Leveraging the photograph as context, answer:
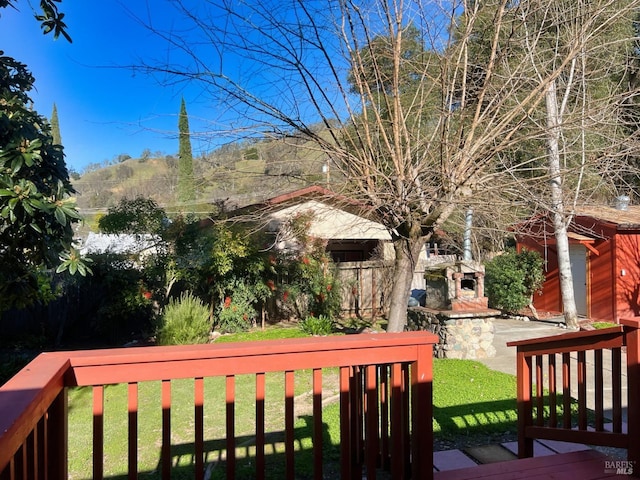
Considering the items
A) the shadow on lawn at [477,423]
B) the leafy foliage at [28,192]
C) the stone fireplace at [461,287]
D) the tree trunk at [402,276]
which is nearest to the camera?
the leafy foliage at [28,192]

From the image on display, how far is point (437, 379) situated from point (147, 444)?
3.82 meters

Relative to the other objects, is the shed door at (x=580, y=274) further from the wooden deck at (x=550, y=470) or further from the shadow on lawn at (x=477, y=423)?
the wooden deck at (x=550, y=470)

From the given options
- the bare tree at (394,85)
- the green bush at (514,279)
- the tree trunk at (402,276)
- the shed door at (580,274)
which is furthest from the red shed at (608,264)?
the tree trunk at (402,276)

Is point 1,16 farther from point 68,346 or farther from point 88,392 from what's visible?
point 68,346

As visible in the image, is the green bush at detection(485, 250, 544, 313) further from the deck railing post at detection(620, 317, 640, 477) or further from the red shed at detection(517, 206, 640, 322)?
the deck railing post at detection(620, 317, 640, 477)

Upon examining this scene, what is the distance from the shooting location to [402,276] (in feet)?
15.8

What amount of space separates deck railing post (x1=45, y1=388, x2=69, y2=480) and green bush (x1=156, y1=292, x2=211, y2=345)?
611 cm

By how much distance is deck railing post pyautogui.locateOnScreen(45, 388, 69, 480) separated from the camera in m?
1.58

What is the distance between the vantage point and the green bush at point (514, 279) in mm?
12148

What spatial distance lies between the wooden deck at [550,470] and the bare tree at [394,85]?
2.23 m

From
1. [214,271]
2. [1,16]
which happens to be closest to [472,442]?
[1,16]

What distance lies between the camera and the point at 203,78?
429 centimetres

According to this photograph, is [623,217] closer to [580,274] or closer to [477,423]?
[580,274]

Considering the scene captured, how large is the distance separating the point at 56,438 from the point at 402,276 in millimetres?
3749
